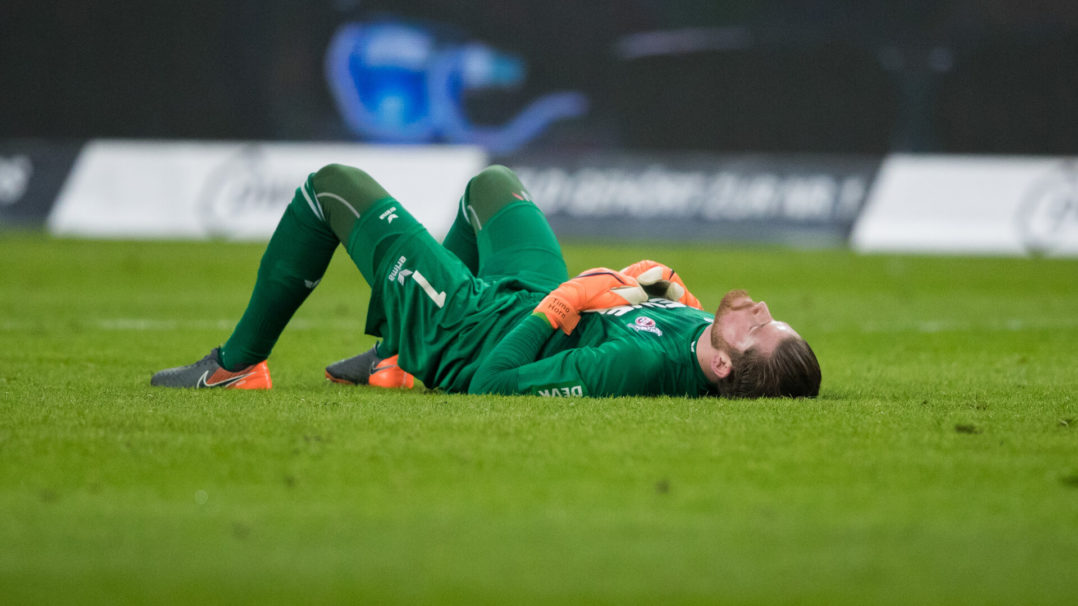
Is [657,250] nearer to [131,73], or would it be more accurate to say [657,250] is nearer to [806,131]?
[806,131]

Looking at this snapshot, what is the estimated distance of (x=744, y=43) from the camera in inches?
695

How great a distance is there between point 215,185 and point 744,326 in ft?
43.6

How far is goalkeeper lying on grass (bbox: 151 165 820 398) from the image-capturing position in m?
4.27

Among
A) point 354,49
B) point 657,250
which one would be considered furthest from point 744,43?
point 354,49

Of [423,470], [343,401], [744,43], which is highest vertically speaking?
[744,43]

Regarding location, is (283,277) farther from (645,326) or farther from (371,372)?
(645,326)

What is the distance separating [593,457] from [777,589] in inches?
42.9

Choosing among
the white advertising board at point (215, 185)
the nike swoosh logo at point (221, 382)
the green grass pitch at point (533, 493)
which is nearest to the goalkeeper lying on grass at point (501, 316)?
the nike swoosh logo at point (221, 382)

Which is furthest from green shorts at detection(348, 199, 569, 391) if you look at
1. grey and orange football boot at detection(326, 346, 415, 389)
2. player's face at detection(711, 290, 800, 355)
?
player's face at detection(711, 290, 800, 355)

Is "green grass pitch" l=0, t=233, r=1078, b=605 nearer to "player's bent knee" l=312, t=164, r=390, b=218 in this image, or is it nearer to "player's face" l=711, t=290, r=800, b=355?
"player's face" l=711, t=290, r=800, b=355

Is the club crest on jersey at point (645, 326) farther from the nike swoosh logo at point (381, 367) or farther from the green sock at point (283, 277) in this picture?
the green sock at point (283, 277)

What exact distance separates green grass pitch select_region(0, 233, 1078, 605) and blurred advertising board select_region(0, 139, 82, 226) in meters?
11.6

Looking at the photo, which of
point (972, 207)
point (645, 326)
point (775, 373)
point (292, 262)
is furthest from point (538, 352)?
point (972, 207)

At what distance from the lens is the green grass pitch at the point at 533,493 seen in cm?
242
